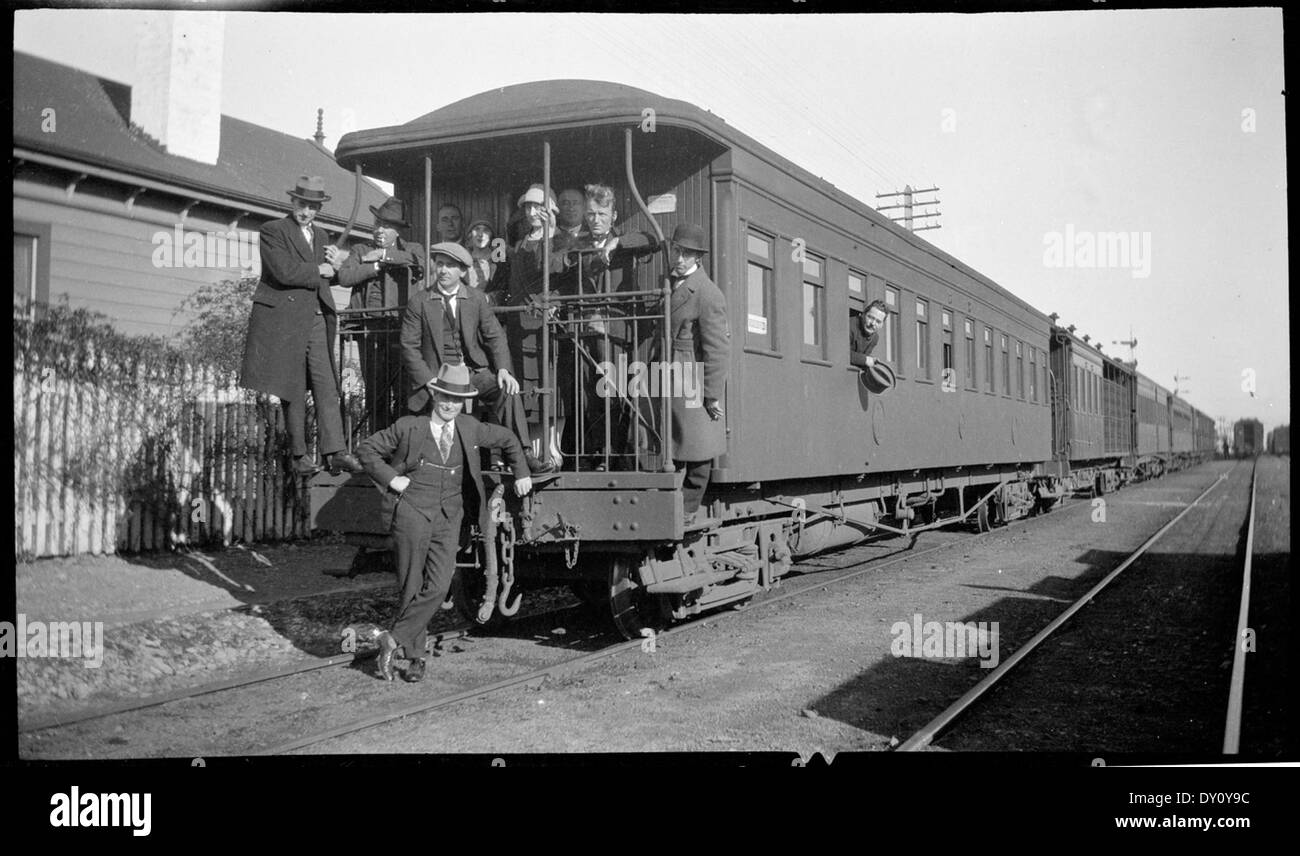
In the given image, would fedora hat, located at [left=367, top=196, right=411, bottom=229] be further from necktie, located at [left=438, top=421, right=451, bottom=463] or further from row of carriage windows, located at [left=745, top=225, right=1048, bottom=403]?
row of carriage windows, located at [left=745, top=225, right=1048, bottom=403]

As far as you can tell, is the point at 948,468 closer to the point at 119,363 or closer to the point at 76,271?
the point at 119,363

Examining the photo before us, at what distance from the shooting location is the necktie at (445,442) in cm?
558

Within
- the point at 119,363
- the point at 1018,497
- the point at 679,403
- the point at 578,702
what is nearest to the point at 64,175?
the point at 119,363

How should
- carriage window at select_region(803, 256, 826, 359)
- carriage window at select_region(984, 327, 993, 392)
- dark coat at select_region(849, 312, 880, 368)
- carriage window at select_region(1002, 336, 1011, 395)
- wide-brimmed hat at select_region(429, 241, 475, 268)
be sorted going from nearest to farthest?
wide-brimmed hat at select_region(429, 241, 475, 268) < carriage window at select_region(803, 256, 826, 359) < dark coat at select_region(849, 312, 880, 368) < carriage window at select_region(984, 327, 993, 392) < carriage window at select_region(1002, 336, 1011, 395)

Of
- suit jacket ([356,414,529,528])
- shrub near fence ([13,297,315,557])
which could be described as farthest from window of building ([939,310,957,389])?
shrub near fence ([13,297,315,557])

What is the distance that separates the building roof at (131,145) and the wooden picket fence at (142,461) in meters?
2.33

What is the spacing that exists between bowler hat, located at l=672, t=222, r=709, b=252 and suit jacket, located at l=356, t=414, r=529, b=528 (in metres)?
1.71

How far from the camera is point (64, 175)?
1016cm

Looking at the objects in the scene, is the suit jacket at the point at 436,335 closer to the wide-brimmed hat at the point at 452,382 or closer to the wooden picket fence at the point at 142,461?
the wide-brimmed hat at the point at 452,382

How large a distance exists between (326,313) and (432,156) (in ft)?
4.46

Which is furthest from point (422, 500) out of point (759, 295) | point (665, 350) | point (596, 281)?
point (759, 295)

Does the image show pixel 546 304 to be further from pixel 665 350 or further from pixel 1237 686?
pixel 1237 686

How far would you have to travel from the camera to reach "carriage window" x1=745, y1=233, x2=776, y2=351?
6.83 meters

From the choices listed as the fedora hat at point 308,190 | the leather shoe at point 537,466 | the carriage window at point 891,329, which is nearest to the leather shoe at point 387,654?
the leather shoe at point 537,466
